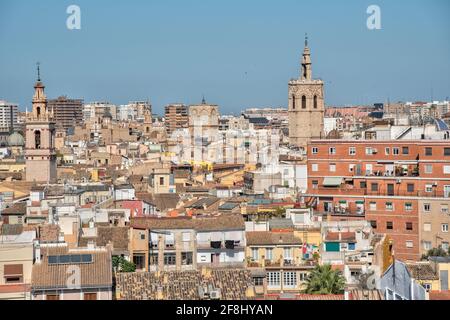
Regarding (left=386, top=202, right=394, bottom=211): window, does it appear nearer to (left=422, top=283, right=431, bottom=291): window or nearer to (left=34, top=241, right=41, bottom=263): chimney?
(left=422, top=283, right=431, bottom=291): window

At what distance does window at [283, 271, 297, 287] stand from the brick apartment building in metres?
4.65

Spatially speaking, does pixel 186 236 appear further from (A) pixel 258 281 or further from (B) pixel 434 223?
(B) pixel 434 223

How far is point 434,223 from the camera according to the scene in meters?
17.5

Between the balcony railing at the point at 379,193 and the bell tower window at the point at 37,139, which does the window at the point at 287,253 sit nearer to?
the balcony railing at the point at 379,193

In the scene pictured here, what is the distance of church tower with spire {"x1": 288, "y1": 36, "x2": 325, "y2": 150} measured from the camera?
57969mm

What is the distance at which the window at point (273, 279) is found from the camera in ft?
40.6

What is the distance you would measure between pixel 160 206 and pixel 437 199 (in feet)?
18.5

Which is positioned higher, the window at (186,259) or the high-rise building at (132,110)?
the high-rise building at (132,110)

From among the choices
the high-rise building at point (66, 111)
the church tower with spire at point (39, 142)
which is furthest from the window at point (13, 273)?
the high-rise building at point (66, 111)

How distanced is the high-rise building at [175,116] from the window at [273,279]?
81.6m
